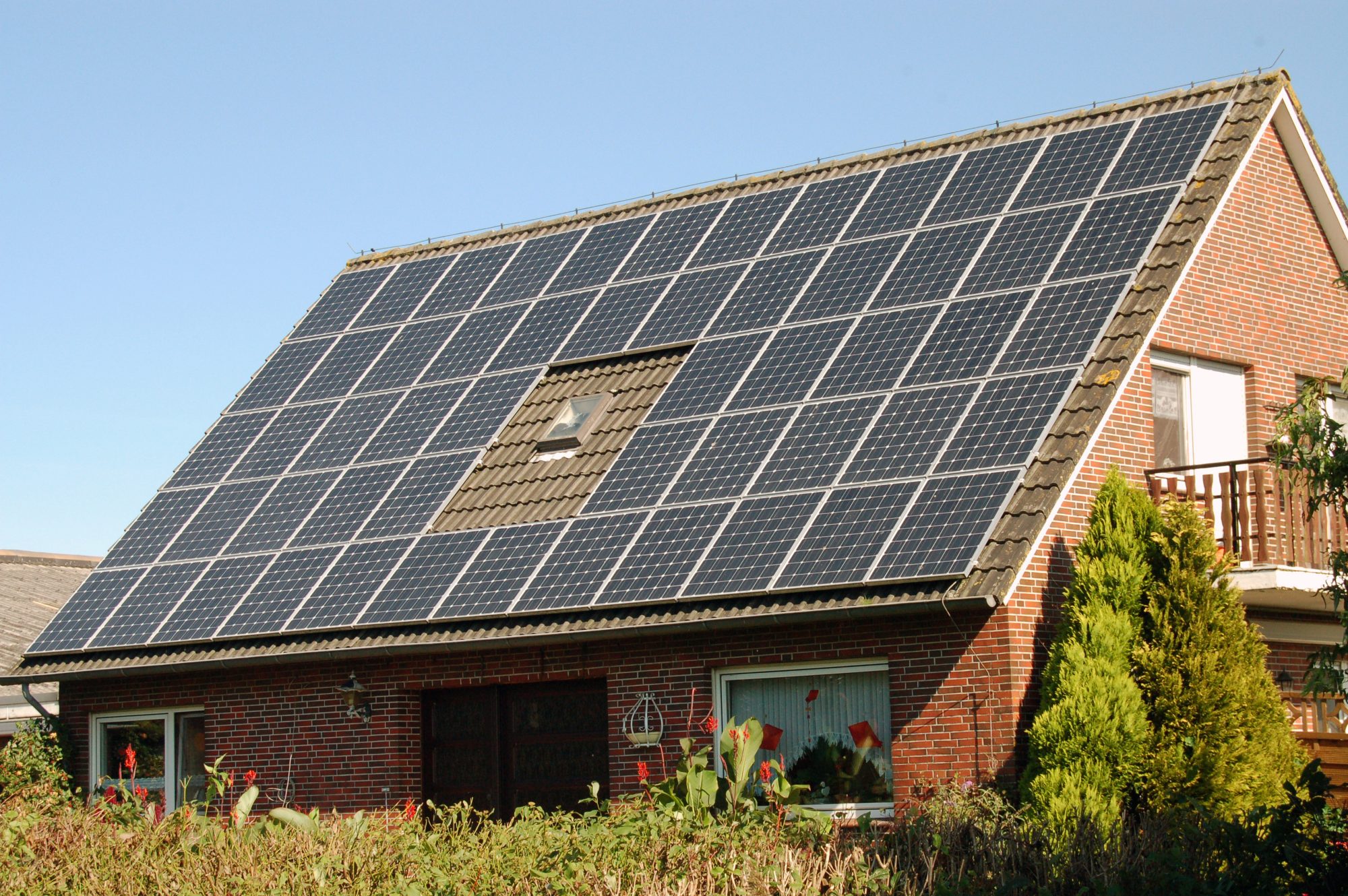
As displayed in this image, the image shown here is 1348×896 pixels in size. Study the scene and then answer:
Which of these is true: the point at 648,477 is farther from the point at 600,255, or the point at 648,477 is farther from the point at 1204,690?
the point at 1204,690

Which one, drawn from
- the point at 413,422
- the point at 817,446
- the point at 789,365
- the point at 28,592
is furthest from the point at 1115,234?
the point at 28,592

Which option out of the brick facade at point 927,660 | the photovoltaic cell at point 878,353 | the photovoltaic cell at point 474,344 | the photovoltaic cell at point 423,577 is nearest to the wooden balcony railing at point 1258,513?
the brick facade at point 927,660

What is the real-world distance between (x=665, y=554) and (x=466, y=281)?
813cm

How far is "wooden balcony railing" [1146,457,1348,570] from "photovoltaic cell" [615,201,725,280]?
6.78m

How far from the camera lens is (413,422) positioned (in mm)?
20203

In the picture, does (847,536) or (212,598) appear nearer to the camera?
(847,536)

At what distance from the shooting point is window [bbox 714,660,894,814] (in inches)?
604

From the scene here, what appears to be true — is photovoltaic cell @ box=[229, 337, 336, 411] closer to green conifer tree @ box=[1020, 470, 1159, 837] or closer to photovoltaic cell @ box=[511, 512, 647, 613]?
photovoltaic cell @ box=[511, 512, 647, 613]

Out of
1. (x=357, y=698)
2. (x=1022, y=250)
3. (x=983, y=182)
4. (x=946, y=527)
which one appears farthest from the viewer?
(x=983, y=182)

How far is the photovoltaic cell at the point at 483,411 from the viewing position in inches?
765

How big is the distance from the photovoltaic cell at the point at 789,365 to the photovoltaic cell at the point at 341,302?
7.57 metres

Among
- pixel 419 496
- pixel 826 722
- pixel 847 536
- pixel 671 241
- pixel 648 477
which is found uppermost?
pixel 671 241

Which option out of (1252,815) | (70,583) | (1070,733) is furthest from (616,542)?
(70,583)

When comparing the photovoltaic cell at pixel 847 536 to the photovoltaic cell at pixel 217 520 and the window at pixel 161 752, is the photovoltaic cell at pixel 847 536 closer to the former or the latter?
the photovoltaic cell at pixel 217 520
